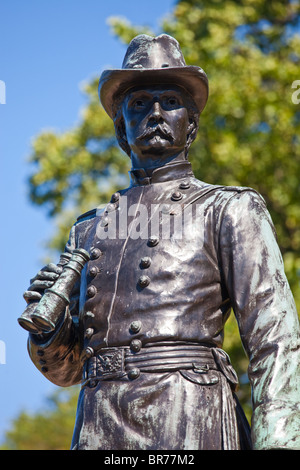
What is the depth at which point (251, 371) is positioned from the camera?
4492 mm

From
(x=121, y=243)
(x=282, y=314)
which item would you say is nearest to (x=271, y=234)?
(x=282, y=314)

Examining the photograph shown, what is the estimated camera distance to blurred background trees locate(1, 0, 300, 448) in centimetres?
1509

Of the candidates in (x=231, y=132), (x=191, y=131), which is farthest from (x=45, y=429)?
(x=191, y=131)

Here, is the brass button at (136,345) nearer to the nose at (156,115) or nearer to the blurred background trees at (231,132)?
the nose at (156,115)

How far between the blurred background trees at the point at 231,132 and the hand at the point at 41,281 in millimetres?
8342

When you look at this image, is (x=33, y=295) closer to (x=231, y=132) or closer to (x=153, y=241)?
(x=153, y=241)

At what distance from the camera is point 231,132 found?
15.3 m

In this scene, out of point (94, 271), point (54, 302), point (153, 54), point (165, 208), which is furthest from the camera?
point (153, 54)

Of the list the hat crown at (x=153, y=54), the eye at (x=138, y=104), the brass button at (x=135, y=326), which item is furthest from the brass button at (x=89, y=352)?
the hat crown at (x=153, y=54)

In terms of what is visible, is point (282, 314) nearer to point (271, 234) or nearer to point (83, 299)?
point (271, 234)

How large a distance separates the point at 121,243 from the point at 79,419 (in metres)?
0.93

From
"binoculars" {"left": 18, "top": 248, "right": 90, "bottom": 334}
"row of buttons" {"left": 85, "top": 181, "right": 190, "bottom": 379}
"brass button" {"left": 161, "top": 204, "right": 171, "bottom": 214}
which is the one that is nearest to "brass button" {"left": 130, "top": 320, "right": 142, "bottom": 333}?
"row of buttons" {"left": 85, "top": 181, "right": 190, "bottom": 379}

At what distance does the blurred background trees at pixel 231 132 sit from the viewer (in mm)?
15094

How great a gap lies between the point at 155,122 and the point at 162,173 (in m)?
0.28
